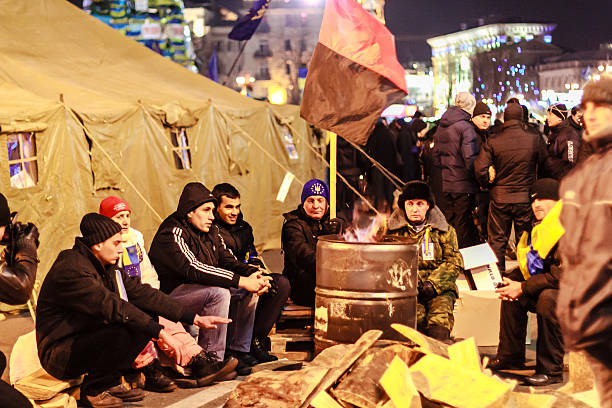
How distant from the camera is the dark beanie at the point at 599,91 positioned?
10.8 ft

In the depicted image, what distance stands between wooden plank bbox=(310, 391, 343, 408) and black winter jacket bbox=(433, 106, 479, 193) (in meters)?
6.05

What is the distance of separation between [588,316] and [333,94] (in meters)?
4.65

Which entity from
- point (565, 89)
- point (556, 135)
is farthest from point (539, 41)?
point (556, 135)

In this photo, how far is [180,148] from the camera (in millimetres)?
13414

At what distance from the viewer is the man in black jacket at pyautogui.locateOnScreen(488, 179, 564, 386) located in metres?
6.76

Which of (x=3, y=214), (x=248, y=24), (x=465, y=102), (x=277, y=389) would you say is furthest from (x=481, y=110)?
(x=248, y=24)

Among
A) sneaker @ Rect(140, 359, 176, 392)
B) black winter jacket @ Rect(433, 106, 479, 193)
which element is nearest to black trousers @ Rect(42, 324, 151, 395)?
sneaker @ Rect(140, 359, 176, 392)

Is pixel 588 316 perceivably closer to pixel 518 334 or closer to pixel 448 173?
pixel 518 334

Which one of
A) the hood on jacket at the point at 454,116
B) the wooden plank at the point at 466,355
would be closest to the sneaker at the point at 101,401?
the wooden plank at the point at 466,355

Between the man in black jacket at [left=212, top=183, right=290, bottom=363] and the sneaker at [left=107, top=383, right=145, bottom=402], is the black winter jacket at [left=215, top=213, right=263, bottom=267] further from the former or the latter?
the sneaker at [left=107, top=383, right=145, bottom=402]

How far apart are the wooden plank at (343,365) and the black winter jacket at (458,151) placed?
5.52m

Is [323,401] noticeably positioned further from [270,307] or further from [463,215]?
[463,215]

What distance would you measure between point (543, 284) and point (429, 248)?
1028 mm

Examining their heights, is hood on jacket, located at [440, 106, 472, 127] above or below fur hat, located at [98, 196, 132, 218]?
above
